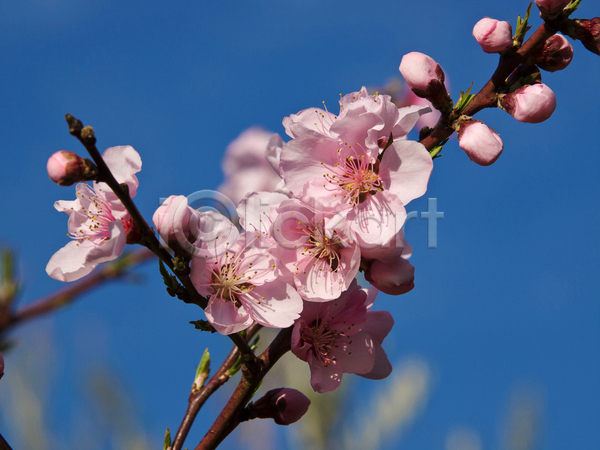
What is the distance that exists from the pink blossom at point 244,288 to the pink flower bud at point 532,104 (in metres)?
0.86

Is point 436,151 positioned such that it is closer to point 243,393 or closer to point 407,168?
point 407,168

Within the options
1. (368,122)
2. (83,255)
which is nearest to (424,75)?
(368,122)

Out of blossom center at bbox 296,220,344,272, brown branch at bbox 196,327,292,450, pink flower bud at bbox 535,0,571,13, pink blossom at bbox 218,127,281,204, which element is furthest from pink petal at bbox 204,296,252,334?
pink blossom at bbox 218,127,281,204

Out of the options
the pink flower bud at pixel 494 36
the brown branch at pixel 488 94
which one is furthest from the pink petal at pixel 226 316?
the pink flower bud at pixel 494 36

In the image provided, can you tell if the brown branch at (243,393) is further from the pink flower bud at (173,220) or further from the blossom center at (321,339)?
the pink flower bud at (173,220)

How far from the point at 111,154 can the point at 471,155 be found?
3.61 feet

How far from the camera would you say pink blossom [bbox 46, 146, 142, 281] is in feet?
5.53

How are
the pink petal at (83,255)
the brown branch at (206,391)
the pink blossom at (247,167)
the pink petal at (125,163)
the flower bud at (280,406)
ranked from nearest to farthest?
the pink petal at (83,255)
the pink petal at (125,163)
the flower bud at (280,406)
the brown branch at (206,391)
the pink blossom at (247,167)

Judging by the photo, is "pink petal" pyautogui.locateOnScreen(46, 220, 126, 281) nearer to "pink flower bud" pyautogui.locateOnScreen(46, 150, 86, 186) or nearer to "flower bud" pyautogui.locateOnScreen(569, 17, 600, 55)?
"pink flower bud" pyautogui.locateOnScreen(46, 150, 86, 186)

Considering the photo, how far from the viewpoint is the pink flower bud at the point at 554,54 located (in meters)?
1.72

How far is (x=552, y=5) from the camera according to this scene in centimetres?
165

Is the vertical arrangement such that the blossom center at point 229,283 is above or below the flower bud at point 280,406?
above

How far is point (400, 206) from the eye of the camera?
172 centimetres

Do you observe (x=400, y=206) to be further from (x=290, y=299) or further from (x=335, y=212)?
(x=290, y=299)
